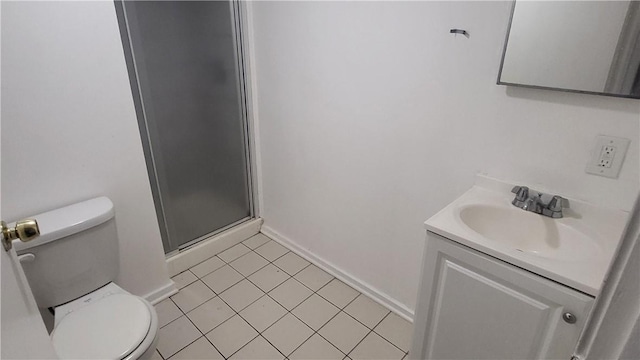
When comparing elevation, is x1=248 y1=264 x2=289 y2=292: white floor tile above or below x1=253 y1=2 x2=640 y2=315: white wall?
below

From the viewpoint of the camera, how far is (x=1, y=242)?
60cm

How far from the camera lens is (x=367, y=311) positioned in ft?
6.36

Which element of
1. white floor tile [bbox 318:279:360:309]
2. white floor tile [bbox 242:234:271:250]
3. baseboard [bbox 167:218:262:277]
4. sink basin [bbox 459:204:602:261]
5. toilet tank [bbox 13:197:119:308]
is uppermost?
sink basin [bbox 459:204:602:261]

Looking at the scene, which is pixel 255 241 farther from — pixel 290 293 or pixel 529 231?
pixel 529 231

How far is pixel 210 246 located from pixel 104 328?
42.7 inches

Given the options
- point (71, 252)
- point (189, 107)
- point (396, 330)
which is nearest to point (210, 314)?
point (71, 252)

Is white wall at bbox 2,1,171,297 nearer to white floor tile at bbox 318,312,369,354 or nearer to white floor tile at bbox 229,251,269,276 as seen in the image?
white floor tile at bbox 229,251,269,276

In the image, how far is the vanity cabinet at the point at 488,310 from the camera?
0.92 meters

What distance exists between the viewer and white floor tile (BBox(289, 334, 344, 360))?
1659mm

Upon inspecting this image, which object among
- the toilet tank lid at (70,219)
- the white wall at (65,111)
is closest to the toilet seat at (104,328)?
the toilet tank lid at (70,219)

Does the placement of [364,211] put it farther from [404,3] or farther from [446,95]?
[404,3]

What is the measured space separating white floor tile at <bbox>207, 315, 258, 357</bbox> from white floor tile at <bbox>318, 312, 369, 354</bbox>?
390 millimetres

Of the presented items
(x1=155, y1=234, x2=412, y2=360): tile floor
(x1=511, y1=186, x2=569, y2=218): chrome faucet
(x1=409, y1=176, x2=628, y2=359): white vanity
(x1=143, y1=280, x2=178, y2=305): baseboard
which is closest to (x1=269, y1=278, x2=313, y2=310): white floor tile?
(x1=155, y1=234, x2=412, y2=360): tile floor

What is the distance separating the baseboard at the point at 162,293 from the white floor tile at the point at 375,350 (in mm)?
1138
